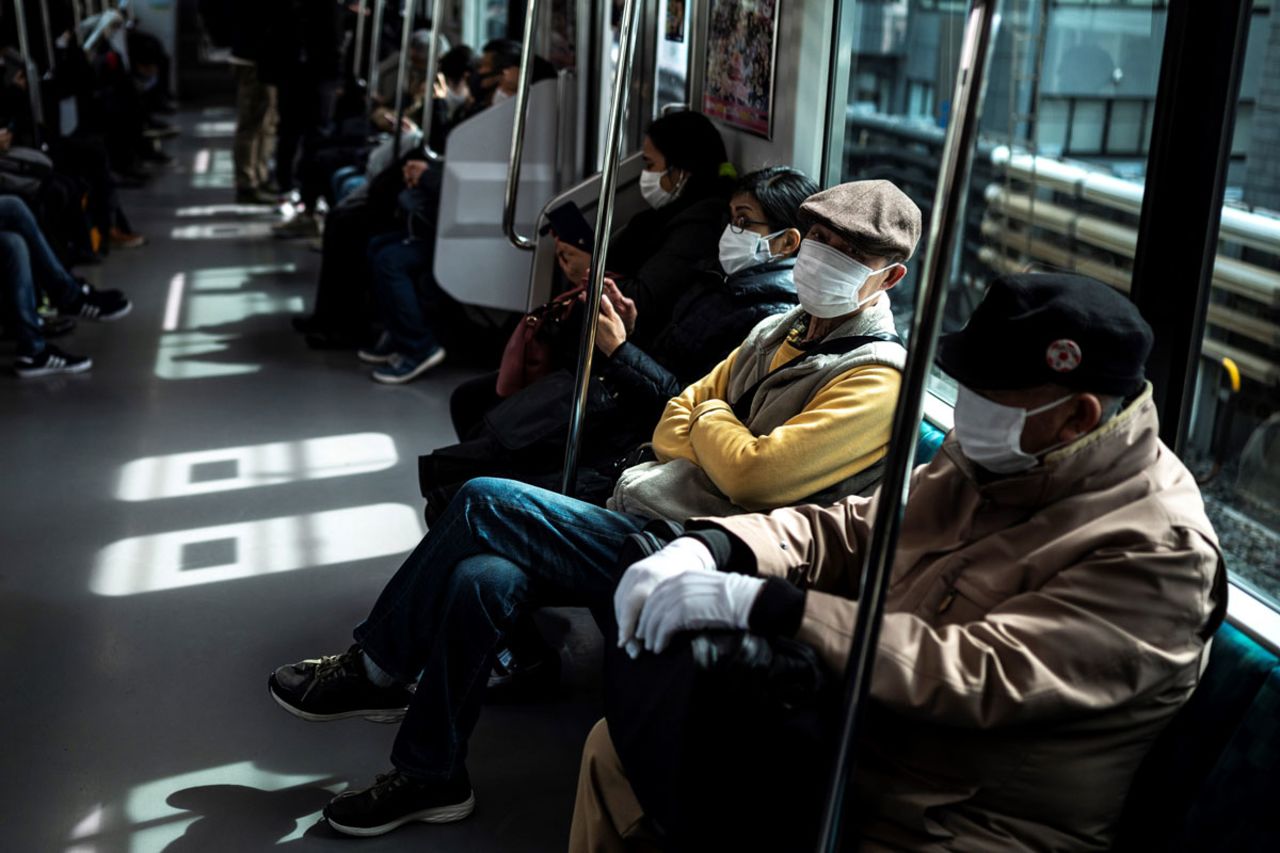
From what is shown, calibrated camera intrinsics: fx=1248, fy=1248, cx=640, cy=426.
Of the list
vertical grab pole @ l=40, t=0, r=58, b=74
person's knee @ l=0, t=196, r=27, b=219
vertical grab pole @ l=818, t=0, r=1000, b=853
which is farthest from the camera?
vertical grab pole @ l=40, t=0, r=58, b=74

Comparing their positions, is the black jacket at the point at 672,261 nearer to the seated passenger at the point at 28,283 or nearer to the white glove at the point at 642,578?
the white glove at the point at 642,578

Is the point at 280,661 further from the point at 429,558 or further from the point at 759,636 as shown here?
the point at 759,636

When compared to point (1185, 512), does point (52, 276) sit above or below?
below

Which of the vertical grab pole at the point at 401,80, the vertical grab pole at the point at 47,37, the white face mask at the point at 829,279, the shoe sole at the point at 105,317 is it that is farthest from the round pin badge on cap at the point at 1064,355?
the vertical grab pole at the point at 47,37

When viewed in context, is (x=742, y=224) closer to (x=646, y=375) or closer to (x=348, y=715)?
(x=646, y=375)

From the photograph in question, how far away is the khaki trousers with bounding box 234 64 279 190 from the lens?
8805 millimetres

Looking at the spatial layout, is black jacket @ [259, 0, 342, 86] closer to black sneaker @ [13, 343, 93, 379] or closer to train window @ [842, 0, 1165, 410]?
train window @ [842, 0, 1165, 410]

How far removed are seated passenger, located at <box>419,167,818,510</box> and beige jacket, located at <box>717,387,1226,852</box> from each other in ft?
3.99

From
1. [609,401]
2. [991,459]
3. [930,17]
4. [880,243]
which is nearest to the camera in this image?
[991,459]

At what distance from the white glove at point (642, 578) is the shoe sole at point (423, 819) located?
79 centimetres

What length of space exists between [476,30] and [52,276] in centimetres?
502

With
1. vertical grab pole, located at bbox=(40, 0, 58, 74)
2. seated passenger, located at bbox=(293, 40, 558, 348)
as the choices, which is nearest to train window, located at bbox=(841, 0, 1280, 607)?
seated passenger, located at bbox=(293, 40, 558, 348)

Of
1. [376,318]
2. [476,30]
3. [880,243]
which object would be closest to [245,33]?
[476,30]

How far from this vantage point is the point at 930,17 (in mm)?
11984
